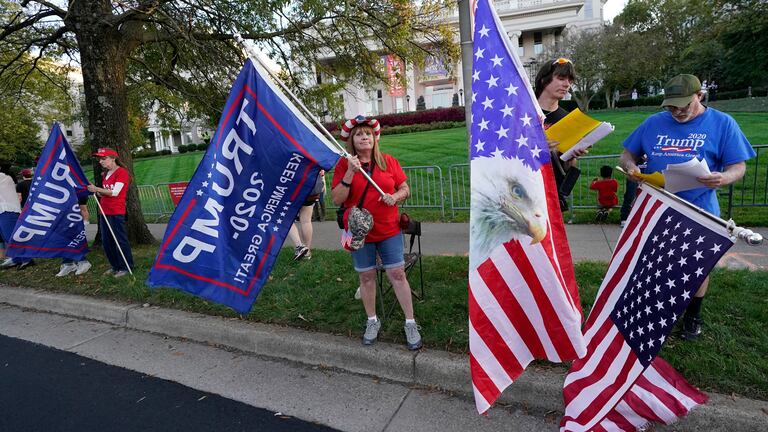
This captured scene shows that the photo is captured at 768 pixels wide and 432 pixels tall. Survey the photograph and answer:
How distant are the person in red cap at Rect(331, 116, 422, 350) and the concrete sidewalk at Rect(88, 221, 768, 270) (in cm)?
261

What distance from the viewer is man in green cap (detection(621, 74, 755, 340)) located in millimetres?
2988

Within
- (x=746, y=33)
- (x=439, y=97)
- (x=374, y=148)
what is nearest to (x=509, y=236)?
(x=374, y=148)

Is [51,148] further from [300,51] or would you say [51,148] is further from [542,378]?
[542,378]

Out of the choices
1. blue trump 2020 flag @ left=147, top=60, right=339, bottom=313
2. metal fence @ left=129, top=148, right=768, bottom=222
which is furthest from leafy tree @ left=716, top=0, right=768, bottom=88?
blue trump 2020 flag @ left=147, top=60, right=339, bottom=313

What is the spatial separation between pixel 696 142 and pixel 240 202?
3.23 metres

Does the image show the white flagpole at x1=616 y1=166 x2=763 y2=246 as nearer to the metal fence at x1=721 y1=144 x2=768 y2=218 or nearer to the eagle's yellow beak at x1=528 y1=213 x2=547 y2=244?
the eagle's yellow beak at x1=528 y1=213 x2=547 y2=244

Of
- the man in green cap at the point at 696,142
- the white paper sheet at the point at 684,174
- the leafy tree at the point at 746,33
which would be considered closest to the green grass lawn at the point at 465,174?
the man in green cap at the point at 696,142

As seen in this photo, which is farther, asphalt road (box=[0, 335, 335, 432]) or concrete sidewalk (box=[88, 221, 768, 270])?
concrete sidewalk (box=[88, 221, 768, 270])

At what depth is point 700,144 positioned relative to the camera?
3.05 m

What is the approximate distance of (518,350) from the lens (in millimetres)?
2643

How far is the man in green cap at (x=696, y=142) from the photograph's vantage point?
9.80ft

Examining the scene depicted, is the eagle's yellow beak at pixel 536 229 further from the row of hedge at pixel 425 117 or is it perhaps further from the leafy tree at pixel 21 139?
the row of hedge at pixel 425 117

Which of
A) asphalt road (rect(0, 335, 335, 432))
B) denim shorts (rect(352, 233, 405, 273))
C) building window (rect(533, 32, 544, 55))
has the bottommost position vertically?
asphalt road (rect(0, 335, 335, 432))

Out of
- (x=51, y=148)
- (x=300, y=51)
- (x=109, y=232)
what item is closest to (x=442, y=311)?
(x=109, y=232)
